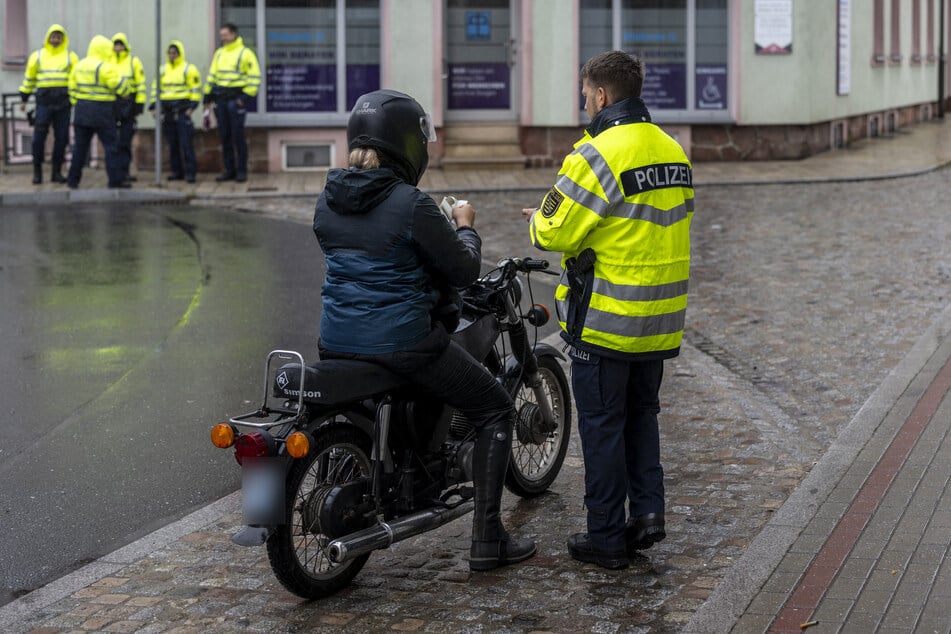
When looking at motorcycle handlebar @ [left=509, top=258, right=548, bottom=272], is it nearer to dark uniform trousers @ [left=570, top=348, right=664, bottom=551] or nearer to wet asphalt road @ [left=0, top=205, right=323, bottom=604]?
dark uniform trousers @ [left=570, top=348, right=664, bottom=551]

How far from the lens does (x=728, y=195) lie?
19.8m

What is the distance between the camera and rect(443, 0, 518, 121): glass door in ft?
75.9

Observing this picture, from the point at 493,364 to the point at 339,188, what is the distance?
49.8 inches

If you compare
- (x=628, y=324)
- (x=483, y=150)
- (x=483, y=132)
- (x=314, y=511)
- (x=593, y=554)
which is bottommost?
(x=593, y=554)

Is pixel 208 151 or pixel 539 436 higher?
pixel 208 151

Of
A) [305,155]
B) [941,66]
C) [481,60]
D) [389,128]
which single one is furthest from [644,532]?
[941,66]

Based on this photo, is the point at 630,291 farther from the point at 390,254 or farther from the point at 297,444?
the point at 297,444

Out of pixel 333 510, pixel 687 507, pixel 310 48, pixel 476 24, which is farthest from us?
pixel 476 24

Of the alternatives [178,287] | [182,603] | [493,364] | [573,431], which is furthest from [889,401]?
[178,287]

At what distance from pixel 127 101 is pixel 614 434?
1622cm

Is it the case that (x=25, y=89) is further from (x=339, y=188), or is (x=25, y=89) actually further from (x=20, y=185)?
(x=339, y=188)

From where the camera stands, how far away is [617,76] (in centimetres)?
563

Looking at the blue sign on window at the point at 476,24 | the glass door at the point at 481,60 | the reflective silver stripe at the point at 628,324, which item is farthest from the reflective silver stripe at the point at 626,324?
the blue sign on window at the point at 476,24

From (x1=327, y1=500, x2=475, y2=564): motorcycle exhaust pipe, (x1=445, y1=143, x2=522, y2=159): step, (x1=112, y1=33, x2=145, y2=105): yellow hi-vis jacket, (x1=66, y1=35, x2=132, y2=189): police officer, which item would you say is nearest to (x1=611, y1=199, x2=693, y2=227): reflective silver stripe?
(x1=327, y1=500, x2=475, y2=564): motorcycle exhaust pipe
